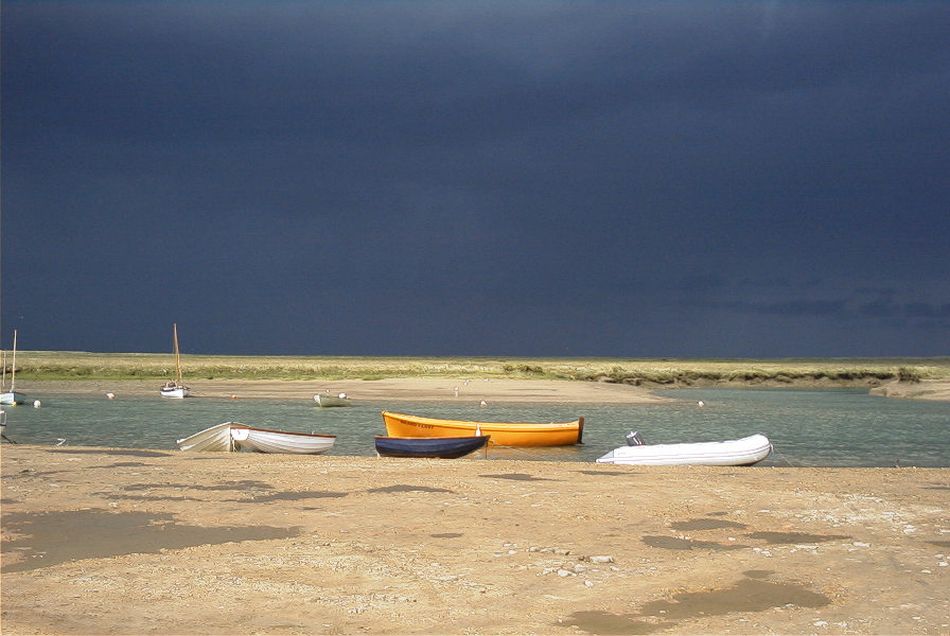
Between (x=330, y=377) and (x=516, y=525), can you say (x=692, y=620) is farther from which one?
(x=330, y=377)

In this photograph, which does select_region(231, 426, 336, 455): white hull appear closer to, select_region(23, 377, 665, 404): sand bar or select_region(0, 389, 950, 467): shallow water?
select_region(0, 389, 950, 467): shallow water

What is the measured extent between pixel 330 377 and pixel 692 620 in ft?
263

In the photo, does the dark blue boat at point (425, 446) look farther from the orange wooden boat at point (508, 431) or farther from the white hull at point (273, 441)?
the orange wooden boat at point (508, 431)

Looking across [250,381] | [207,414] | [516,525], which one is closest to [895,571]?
[516,525]

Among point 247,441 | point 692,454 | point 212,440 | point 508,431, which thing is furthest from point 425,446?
point 692,454

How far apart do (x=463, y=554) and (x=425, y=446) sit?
49.4 ft

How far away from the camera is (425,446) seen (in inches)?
1049

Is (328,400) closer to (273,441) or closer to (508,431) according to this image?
(508,431)

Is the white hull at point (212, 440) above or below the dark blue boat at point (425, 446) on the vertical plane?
above

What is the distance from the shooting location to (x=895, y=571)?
1085 cm

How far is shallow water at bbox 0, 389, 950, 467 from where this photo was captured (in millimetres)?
31188

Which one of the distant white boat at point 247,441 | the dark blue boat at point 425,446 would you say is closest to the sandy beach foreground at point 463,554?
the dark blue boat at point 425,446

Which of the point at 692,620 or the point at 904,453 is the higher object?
the point at 692,620

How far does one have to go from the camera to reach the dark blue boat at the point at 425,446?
86.9ft
